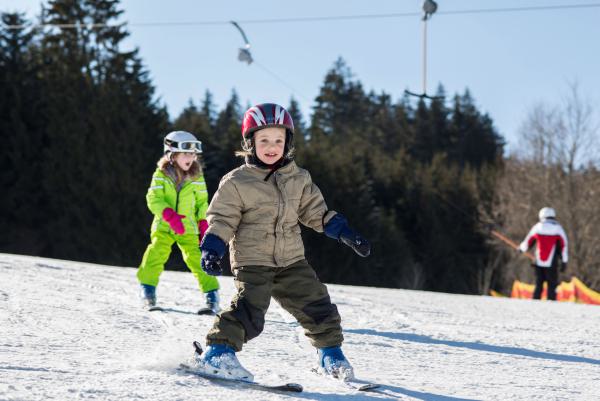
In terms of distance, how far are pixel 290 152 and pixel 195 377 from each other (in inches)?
50.4

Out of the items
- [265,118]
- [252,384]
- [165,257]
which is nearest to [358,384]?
[252,384]

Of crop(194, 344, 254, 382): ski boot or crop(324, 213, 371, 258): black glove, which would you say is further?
crop(324, 213, 371, 258): black glove

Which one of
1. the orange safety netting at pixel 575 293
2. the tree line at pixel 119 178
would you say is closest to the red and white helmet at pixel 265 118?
the orange safety netting at pixel 575 293

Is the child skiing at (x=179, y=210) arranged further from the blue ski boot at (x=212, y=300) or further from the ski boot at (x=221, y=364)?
the ski boot at (x=221, y=364)

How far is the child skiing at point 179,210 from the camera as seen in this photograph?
20.8 ft

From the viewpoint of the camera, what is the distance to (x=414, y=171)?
44.9 meters

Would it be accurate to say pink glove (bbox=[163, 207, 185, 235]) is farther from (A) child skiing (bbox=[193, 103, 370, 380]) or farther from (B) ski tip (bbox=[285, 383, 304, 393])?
(B) ski tip (bbox=[285, 383, 304, 393])

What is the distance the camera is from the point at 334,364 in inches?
150

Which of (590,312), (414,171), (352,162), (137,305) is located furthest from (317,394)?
(414,171)

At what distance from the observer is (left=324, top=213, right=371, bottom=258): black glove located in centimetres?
383

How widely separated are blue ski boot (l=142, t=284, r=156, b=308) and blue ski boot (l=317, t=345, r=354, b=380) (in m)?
2.75

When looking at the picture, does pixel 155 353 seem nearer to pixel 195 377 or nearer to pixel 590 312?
pixel 195 377

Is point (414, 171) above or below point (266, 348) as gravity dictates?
above

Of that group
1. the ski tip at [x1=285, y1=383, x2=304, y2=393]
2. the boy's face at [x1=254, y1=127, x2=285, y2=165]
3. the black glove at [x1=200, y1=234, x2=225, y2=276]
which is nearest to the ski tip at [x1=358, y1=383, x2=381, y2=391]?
the ski tip at [x1=285, y1=383, x2=304, y2=393]
